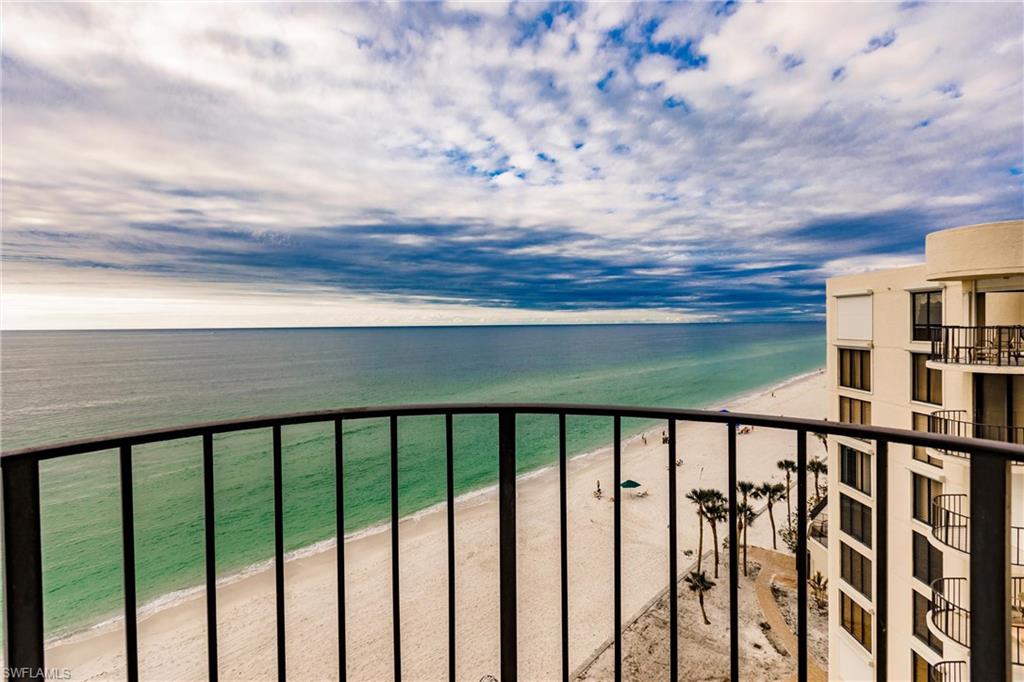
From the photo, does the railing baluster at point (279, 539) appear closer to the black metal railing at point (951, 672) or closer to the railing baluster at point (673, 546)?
the railing baluster at point (673, 546)

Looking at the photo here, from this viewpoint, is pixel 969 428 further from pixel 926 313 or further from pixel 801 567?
pixel 801 567

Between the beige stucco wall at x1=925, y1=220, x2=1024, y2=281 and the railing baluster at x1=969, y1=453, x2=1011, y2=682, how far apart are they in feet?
22.6

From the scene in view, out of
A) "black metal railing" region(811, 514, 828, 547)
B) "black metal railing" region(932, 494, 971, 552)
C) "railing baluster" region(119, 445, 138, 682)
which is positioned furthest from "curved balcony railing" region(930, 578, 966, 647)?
"railing baluster" region(119, 445, 138, 682)

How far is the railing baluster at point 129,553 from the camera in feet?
4.25

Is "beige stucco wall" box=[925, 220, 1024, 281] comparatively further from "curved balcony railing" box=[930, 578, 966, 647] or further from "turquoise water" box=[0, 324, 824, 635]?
"turquoise water" box=[0, 324, 824, 635]

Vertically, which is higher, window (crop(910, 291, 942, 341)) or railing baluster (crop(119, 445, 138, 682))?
window (crop(910, 291, 942, 341))

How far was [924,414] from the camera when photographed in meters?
7.39

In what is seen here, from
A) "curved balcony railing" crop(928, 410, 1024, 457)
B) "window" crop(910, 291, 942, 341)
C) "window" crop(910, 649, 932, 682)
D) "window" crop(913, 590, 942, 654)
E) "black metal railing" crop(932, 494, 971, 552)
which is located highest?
"window" crop(910, 291, 942, 341)

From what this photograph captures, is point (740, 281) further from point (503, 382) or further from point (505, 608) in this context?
point (505, 608)

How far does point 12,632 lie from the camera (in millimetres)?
1240

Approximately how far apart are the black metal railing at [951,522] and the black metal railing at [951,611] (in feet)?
1.48

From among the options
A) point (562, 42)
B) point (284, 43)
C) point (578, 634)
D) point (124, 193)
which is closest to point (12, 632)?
point (562, 42)

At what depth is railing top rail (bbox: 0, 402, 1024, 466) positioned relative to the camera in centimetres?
108

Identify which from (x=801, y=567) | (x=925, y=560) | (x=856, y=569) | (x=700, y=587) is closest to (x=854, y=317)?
(x=925, y=560)
